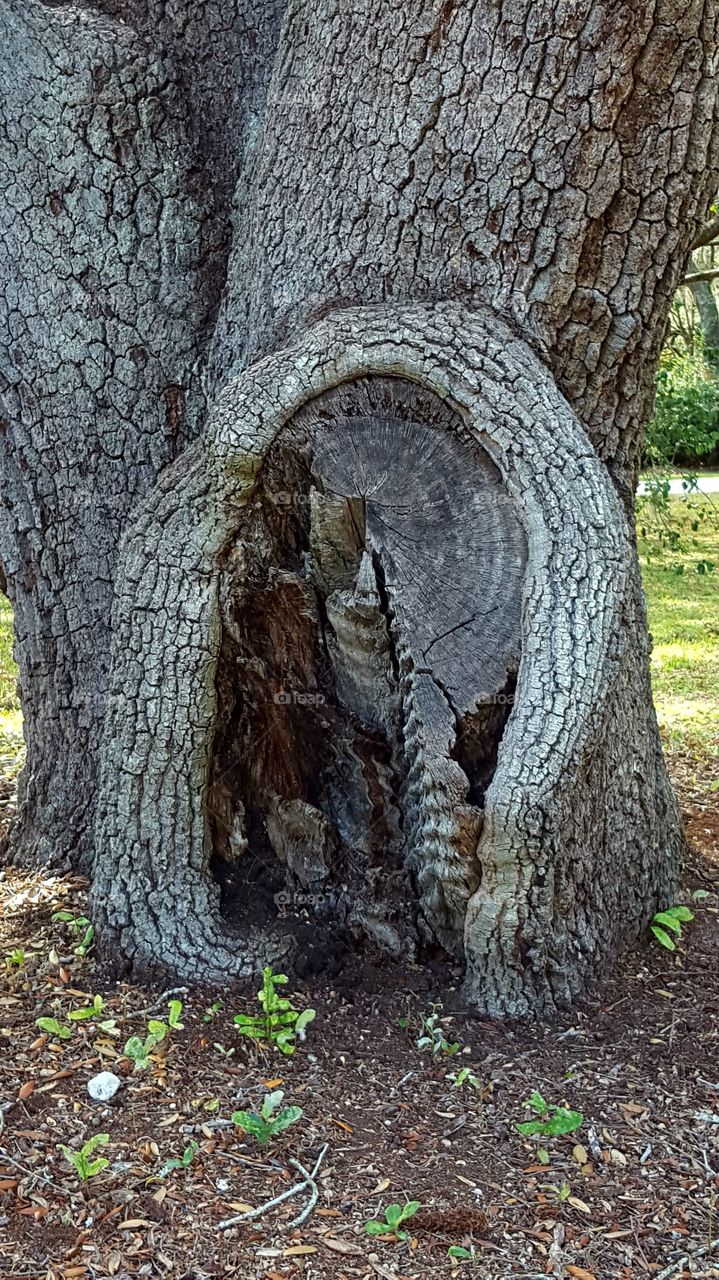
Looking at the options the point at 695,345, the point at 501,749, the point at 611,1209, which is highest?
the point at 695,345

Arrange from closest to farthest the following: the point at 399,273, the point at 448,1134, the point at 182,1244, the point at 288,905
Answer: the point at 182,1244 → the point at 448,1134 → the point at 399,273 → the point at 288,905

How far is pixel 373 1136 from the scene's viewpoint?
2.44 metres

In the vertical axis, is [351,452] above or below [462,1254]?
above

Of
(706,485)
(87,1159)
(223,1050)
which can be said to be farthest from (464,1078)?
(706,485)

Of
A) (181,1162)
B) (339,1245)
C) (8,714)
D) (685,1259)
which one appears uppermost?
(8,714)

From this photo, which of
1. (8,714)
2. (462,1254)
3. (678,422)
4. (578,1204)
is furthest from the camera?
(678,422)

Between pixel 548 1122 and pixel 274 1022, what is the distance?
69cm

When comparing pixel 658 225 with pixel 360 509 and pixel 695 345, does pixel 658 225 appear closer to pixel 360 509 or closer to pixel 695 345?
pixel 360 509

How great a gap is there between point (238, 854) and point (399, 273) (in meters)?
1.64

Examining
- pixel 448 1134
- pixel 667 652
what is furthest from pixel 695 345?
pixel 448 1134

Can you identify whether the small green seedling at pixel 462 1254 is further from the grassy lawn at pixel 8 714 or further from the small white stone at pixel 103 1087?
the grassy lawn at pixel 8 714

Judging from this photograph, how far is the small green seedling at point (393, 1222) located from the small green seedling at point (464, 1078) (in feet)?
1.34

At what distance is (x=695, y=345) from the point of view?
985 centimetres

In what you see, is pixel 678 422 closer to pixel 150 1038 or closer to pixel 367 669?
pixel 367 669
